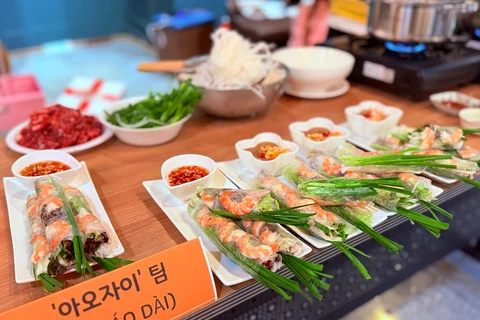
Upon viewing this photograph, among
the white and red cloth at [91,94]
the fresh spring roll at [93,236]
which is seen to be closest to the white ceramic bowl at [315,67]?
the fresh spring roll at [93,236]

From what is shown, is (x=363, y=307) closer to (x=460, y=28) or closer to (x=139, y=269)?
(x=139, y=269)

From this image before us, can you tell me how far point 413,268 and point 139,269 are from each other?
4.96ft

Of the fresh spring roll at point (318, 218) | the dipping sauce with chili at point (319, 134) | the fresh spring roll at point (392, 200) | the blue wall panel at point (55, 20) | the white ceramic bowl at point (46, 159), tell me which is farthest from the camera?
the blue wall panel at point (55, 20)

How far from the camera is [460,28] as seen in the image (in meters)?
2.45

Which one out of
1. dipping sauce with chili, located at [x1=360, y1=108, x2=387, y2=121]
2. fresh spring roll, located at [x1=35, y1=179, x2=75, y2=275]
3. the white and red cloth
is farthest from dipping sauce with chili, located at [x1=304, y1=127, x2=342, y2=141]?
the white and red cloth

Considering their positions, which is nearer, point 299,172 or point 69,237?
point 69,237

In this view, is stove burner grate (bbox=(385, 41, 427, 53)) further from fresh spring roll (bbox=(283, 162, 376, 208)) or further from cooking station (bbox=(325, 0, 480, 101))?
fresh spring roll (bbox=(283, 162, 376, 208))

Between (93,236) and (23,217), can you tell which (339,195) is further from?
(23,217)

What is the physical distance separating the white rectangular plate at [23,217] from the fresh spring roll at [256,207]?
0.90 feet

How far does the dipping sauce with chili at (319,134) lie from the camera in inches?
63.6

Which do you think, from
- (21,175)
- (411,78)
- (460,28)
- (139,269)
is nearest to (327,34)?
(460,28)

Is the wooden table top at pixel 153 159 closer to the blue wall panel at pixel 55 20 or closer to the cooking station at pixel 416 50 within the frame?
the cooking station at pixel 416 50

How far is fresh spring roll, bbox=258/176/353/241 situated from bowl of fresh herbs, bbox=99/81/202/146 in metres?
0.60

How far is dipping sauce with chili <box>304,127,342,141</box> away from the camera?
162cm
